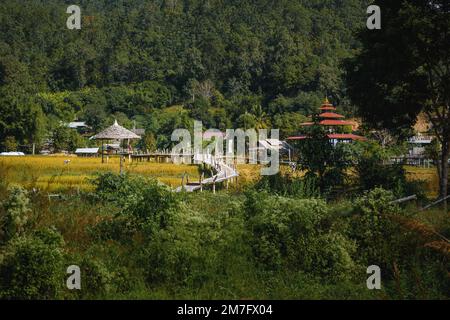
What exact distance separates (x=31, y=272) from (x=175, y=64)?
87332 millimetres

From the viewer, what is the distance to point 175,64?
93.3 m

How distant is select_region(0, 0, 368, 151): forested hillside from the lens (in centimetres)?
6700

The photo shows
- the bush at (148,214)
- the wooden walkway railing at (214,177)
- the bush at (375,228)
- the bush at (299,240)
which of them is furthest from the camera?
the wooden walkway railing at (214,177)

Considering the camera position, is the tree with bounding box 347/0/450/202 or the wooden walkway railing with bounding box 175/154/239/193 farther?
the wooden walkway railing with bounding box 175/154/239/193

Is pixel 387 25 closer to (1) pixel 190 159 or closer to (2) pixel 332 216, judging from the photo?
(2) pixel 332 216

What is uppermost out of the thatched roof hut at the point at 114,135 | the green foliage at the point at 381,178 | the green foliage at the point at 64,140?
the green foliage at the point at 64,140

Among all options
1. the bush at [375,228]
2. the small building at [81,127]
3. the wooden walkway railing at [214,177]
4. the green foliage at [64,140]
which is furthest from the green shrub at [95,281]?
the small building at [81,127]

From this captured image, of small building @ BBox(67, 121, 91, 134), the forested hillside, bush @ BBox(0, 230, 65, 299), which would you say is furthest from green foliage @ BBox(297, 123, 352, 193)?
small building @ BBox(67, 121, 91, 134)

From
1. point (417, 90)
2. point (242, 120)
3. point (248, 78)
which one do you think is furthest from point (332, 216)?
point (248, 78)

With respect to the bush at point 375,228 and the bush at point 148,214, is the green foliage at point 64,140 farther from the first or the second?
the bush at point 375,228

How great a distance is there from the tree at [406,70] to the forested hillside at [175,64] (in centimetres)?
3579

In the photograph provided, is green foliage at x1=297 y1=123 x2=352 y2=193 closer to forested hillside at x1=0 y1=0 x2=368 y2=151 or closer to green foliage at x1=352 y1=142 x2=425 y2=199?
green foliage at x1=352 y1=142 x2=425 y2=199

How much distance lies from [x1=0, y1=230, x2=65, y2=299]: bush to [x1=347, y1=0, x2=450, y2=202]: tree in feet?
31.8

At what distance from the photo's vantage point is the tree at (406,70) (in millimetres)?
14539
